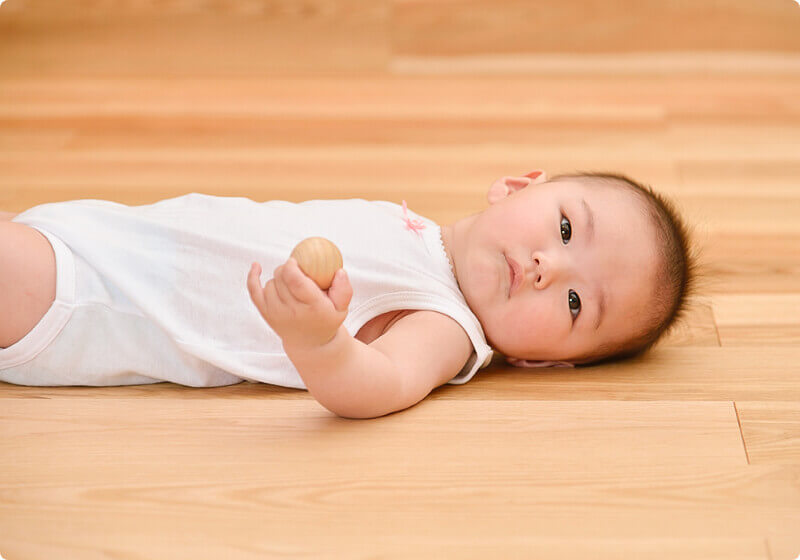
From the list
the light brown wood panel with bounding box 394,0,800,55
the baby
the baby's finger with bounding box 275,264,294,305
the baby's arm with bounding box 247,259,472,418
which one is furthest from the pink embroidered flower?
the light brown wood panel with bounding box 394,0,800,55

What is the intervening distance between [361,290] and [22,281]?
1.28 feet

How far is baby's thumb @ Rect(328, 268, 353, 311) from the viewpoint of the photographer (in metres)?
0.99

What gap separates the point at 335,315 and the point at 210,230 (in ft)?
1.05

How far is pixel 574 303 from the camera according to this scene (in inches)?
48.4

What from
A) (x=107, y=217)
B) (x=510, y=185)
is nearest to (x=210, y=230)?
(x=107, y=217)

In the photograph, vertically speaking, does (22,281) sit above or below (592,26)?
below

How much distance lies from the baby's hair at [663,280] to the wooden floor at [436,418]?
30 millimetres

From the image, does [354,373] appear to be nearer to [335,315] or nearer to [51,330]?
[335,315]

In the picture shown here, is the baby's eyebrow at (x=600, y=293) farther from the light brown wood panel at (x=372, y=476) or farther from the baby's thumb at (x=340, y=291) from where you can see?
the baby's thumb at (x=340, y=291)

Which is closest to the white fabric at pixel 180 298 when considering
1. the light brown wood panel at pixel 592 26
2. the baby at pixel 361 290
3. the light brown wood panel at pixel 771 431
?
the baby at pixel 361 290

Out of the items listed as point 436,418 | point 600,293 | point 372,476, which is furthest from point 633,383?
point 372,476

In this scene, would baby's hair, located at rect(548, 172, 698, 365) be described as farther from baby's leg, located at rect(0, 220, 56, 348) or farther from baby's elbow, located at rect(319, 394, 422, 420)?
baby's leg, located at rect(0, 220, 56, 348)

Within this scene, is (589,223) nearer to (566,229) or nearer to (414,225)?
(566,229)

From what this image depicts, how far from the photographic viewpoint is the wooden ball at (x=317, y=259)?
38.3 inches
